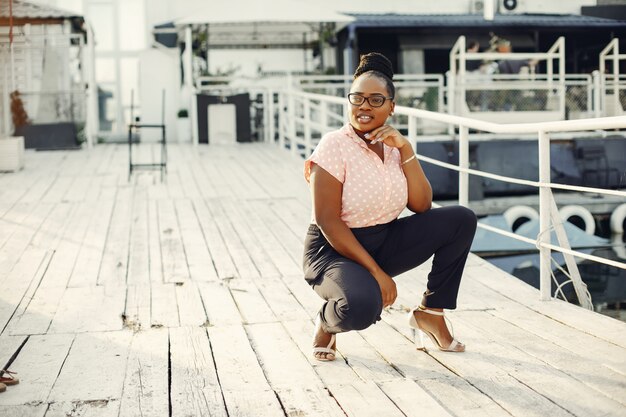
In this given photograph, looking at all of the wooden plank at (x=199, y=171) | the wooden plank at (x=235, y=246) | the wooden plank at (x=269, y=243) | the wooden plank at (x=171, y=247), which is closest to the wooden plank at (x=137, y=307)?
the wooden plank at (x=171, y=247)

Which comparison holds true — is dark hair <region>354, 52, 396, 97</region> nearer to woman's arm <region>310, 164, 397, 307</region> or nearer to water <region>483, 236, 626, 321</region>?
woman's arm <region>310, 164, 397, 307</region>

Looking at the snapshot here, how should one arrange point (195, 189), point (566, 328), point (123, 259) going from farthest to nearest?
1. point (195, 189)
2. point (123, 259)
3. point (566, 328)

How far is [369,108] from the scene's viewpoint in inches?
129

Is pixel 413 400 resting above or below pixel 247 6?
below

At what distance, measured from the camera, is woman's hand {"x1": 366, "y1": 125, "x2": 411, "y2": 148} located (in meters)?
3.28

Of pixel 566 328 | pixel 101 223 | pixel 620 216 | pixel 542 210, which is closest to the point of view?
pixel 566 328

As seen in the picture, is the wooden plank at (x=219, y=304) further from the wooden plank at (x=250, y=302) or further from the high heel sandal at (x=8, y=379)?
the high heel sandal at (x=8, y=379)

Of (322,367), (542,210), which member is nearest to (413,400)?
(322,367)

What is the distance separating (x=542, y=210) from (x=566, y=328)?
88cm

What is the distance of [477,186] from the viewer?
12.5 meters

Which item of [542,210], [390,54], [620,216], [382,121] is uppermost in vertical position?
[390,54]

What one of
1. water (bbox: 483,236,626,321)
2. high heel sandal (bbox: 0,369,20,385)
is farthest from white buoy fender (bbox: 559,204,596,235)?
high heel sandal (bbox: 0,369,20,385)

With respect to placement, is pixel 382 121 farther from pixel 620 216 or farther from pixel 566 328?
pixel 620 216

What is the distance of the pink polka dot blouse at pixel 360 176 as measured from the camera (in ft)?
10.7
